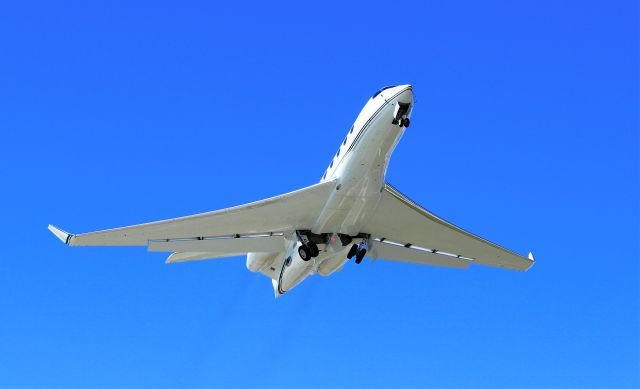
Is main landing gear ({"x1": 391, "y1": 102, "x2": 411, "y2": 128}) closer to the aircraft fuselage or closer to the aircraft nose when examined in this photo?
the aircraft fuselage

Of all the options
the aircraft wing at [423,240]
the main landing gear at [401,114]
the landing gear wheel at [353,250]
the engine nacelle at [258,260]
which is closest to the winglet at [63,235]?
the engine nacelle at [258,260]

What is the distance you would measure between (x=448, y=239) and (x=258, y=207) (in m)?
11.0

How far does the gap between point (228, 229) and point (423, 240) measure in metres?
10.5

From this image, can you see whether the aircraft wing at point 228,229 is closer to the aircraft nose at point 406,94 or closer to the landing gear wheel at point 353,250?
the landing gear wheel at point 353,250

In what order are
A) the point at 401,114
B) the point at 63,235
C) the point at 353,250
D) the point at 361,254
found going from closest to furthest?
the point at 401,114 → the point at 63,235 → the point at 353,250 → the point at 361,254

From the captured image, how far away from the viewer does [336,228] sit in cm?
4641

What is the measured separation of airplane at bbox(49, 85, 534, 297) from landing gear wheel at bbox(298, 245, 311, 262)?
0.16ft

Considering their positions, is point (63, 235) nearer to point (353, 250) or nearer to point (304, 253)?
point (304, 253)

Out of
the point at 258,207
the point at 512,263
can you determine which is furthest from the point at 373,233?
the point at 512,263

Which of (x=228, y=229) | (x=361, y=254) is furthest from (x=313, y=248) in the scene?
(x=228, y=229)

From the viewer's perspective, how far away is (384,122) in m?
42.2

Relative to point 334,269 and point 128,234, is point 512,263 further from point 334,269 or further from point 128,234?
point 128,234

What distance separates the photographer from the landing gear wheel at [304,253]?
47.0m

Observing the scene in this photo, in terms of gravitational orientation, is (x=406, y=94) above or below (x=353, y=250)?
above
